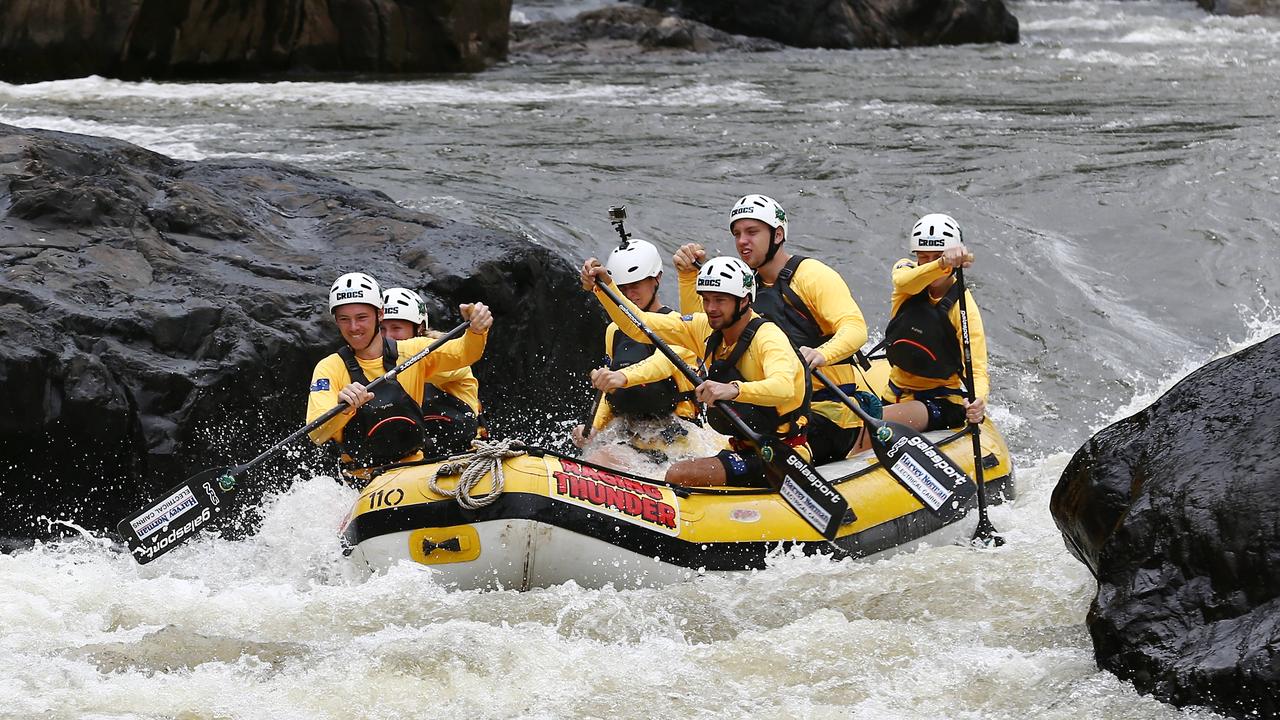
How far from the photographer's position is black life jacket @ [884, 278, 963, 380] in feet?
27.6

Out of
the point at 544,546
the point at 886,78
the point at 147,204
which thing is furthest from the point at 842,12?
the point at 544,546

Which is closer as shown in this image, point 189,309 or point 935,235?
point 189,309

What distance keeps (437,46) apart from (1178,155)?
10.9 meters

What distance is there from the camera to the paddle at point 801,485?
7305mm

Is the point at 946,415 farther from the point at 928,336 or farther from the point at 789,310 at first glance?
the point at 789,310

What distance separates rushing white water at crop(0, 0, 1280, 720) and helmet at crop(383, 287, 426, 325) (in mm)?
1003

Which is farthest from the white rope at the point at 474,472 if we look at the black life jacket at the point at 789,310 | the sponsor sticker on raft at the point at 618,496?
the black life jacket at the point at 789,310

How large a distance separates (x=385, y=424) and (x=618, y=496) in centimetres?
131

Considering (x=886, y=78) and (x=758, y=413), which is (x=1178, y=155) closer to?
(x=886, y=78)

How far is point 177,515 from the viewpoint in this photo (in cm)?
700

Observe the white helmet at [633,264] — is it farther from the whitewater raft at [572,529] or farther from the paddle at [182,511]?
the paddle at [182,511]

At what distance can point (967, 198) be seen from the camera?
45.4 feet

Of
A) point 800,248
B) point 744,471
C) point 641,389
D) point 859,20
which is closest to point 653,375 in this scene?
point 641,389

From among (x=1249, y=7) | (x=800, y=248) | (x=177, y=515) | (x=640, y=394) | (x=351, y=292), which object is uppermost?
(x=1249, y=7)
